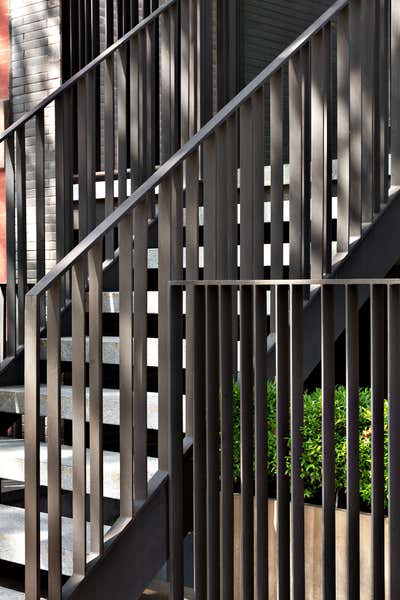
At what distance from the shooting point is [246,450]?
3605 millimetres

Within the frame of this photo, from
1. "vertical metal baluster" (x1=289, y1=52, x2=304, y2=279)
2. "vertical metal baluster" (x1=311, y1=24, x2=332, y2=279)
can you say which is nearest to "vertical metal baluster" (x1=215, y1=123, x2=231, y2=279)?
"vertical metal baluster" (x1=289, y1=52, x2=304, y2=279)

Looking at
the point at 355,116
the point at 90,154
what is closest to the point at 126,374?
the point at 355,116

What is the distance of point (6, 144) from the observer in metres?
5.72

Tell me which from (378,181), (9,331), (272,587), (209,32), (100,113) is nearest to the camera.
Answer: (272,587)

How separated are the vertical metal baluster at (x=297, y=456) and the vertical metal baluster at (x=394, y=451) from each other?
382 mm

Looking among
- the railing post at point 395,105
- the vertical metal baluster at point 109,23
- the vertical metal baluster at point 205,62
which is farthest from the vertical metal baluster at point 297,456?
the vertical metal baluster at point 109,23

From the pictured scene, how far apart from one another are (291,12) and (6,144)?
4.18 metres

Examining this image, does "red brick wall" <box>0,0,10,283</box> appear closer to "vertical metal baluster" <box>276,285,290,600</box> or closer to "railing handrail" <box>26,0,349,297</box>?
"railing handrail" <box>26,0,349,297</box>

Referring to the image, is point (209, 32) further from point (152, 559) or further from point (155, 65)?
point (152, 559)

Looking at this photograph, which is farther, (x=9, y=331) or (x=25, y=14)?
(x=25, y=14)

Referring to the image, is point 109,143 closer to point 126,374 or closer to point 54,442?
point 126,374

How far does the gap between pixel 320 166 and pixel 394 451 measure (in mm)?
1859

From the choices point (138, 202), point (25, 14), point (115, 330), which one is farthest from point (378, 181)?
point (25, 14)

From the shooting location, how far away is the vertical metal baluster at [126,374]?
3992 mm
